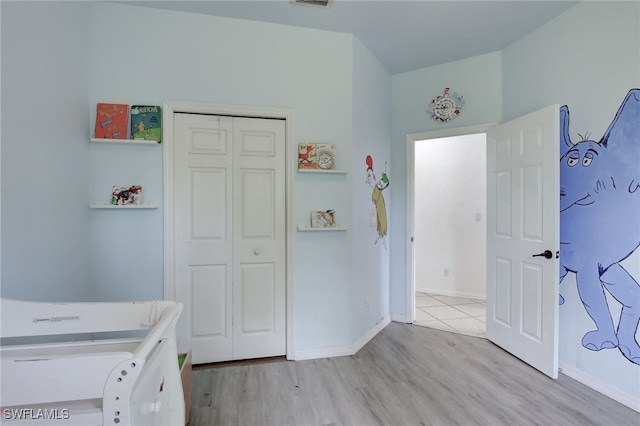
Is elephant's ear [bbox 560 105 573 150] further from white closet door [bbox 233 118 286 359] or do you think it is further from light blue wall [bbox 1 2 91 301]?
light blue wall [bbox 1 2 91 301]

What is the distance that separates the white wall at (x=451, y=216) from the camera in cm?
427

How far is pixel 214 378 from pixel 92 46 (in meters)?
2.53

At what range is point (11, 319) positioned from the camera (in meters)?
1.02

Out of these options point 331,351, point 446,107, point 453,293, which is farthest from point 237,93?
point 453,293

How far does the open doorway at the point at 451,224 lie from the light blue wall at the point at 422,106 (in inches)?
36.7

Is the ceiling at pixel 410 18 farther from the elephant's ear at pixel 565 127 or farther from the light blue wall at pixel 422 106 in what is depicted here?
the elephant's ear at pixel 565 127

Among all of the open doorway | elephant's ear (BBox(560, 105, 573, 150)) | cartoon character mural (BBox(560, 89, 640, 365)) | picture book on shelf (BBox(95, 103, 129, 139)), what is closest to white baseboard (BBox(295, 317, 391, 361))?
the open doorway

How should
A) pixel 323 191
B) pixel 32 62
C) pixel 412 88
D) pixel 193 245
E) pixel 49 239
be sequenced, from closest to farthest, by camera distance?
pixel 32 62 < pixel 49 239 < pixel 193 245 < pixel 323 191 < pixel 412 88

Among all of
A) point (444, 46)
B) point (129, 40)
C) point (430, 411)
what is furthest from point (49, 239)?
point (444, 46)

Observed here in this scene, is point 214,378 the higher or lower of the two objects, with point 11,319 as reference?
lower

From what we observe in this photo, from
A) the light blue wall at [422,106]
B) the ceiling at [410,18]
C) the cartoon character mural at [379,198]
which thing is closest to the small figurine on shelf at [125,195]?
the ceiling at [410,18]

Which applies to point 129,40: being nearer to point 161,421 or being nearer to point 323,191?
point 323,191

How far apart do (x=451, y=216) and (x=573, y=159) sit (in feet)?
7.33

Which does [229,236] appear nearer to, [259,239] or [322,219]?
[259,239]
